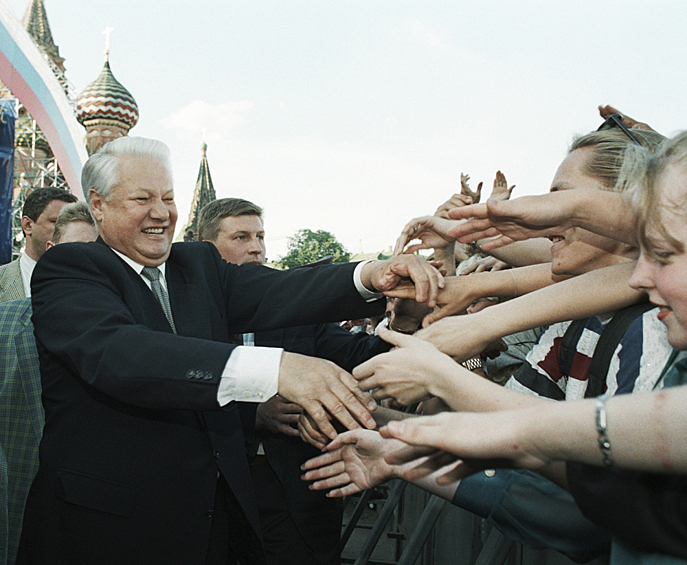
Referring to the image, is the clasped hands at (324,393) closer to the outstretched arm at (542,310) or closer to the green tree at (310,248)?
the outstretched arm at (542,310)

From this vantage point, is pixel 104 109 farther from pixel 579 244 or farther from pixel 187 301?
pixel 579 244

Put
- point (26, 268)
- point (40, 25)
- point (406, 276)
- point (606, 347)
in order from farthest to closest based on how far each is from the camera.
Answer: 1. point (40, 25)
2. point (26, 268)
3. point (406, 276)
4. point (606, 347)

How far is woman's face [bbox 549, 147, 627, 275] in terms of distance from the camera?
2.03m

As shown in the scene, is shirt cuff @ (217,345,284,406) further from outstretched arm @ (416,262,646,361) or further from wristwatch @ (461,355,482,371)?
wristwatch @ (461,355,482,371)

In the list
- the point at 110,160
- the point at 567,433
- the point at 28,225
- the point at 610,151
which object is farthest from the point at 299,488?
the point at 28,225

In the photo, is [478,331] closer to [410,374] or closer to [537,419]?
[410,374]

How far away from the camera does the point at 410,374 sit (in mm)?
1688

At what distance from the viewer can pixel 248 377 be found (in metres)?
1.84

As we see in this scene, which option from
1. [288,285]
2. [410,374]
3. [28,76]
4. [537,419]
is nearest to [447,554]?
[288,285]

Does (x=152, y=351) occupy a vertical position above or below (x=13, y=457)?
above

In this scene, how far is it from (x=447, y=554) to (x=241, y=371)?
2199 millimetres

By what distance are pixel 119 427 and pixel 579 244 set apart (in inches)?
66.0

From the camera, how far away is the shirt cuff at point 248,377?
72.5 inches

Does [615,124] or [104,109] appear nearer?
[615,124]
